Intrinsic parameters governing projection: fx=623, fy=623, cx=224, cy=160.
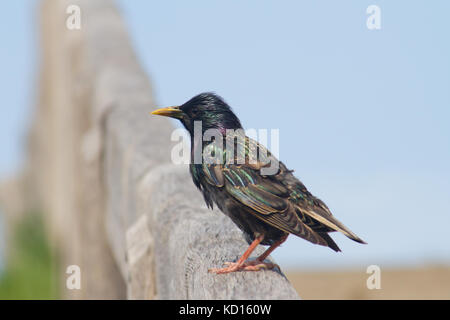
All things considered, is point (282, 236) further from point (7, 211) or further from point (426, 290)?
point (7, 211)

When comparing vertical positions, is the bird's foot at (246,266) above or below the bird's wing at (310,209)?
below

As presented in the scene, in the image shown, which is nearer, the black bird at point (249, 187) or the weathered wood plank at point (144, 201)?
the black bird at point (249, 187)

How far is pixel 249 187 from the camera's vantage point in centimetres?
218

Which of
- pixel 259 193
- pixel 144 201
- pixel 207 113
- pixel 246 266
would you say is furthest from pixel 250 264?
pixel 144 201

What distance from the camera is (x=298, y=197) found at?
2211 millimetres

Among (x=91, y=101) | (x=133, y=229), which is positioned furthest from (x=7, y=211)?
(x=133, y=229)

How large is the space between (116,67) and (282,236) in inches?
160

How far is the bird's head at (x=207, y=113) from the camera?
7.41 feet

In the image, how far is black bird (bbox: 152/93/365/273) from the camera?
214 cm

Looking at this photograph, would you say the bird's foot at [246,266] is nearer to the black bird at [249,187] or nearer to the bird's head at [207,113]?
the black bird at [249,187]

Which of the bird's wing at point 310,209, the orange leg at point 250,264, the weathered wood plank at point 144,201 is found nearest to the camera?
the bird's wing at point 310,209

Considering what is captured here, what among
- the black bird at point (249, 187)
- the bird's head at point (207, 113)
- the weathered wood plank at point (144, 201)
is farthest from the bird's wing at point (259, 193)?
the weathered wood plank at point (144, 201)

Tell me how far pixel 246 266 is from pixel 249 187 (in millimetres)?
335

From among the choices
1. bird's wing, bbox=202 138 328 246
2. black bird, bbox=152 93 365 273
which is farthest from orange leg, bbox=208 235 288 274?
bird's wing, bbox=202 138 328 246
